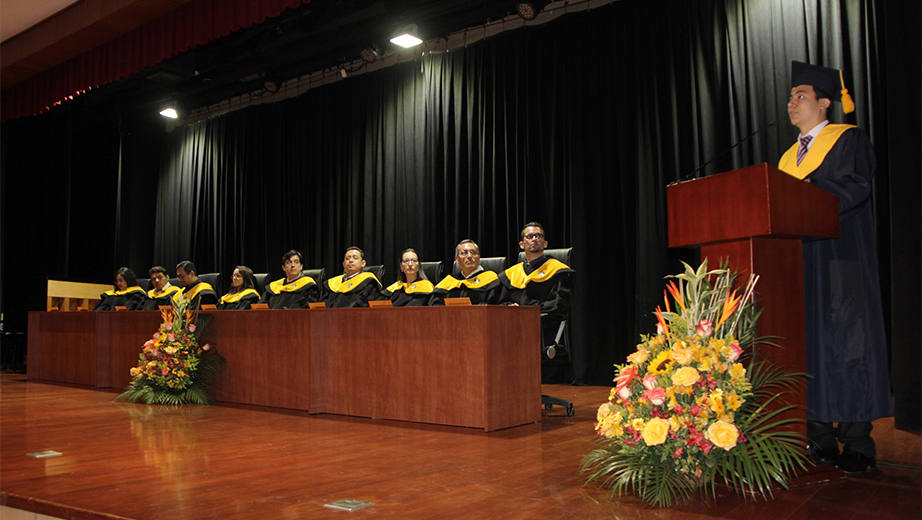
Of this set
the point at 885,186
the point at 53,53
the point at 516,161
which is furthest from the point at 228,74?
the point at 885,186

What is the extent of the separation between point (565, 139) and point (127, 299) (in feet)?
16.4

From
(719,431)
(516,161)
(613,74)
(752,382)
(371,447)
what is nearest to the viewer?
(719,431)

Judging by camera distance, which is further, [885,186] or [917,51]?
[885,186]

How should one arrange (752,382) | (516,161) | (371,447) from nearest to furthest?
(752,382)
(371,447)
(516,161)

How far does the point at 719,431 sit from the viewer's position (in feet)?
6.40

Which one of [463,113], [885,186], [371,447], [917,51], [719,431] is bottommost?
[371,447]

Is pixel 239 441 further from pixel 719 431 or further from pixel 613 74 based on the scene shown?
pixel 613 74

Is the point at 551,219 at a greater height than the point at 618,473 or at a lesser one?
greater

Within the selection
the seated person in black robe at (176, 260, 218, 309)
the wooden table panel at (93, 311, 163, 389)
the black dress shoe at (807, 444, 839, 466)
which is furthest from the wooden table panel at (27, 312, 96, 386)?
the black dress shoe at (807, 444, 839, 466)

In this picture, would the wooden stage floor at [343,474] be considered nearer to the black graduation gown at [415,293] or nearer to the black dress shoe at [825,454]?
the black dress shoe at [825,454]

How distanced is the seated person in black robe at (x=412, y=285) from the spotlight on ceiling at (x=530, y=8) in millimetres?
2402

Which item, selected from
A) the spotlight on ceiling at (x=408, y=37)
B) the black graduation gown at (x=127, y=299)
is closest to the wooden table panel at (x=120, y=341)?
the black graduation gown at (x=127, y=299)

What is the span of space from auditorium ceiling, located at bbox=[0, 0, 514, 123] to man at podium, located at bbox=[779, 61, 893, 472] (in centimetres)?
417

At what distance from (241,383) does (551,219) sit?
3.09 metres
